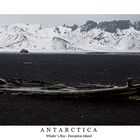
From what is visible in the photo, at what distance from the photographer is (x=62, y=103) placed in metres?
40.5

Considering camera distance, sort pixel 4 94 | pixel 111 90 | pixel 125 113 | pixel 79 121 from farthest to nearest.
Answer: pixel 4 94
pixel 111 90
pixel 125 113
pixel 79 121

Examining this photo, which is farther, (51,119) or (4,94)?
(4,94)

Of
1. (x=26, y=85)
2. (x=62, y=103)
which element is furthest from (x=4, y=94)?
(x=62, y=103)

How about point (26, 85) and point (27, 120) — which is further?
point (26, 85)

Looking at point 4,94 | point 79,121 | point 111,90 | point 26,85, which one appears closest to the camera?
point 79,121

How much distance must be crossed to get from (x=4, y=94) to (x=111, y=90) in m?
14.9

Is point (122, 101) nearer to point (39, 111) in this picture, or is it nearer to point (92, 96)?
point (92, 96)

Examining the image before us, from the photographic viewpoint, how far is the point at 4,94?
154 ft
